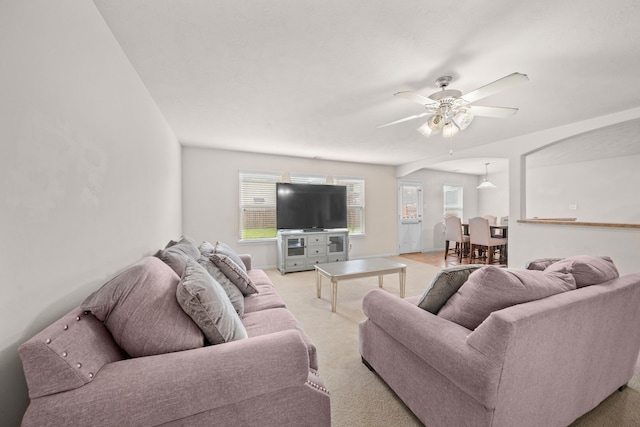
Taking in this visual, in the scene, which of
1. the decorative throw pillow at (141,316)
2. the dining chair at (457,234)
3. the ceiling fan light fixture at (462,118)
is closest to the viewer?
the decorative throw pillow at (141,316)

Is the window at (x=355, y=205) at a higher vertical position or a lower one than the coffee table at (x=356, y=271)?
higher

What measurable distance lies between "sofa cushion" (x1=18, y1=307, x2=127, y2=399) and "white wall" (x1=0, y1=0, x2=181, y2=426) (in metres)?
0.18

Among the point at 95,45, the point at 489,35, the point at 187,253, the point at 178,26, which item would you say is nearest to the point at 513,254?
the point at 489,35

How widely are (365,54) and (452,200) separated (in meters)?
7.00

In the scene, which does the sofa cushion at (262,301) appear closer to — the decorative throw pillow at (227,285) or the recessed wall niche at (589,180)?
the decorative throw pillow at (227,285)

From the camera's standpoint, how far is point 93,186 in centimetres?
129

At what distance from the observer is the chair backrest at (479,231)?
501 cm

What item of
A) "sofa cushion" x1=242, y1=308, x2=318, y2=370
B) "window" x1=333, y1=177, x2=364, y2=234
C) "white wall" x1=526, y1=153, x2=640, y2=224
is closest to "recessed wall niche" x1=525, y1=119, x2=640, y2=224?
"white wall" x1=526, y1=153, x2=640, y2=224

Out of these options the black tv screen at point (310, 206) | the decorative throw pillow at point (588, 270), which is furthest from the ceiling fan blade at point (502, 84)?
the black tv screen at point (310, 206)

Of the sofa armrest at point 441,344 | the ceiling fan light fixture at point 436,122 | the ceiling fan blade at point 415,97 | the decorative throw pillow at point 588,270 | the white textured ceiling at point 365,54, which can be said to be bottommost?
the sofa armrest at point 441,344

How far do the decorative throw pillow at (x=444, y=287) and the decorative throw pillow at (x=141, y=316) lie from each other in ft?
3.98

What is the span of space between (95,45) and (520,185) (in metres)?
4.97

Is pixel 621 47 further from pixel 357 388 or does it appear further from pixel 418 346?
A: pixel 357 388

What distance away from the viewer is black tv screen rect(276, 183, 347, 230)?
4750 millimetres
